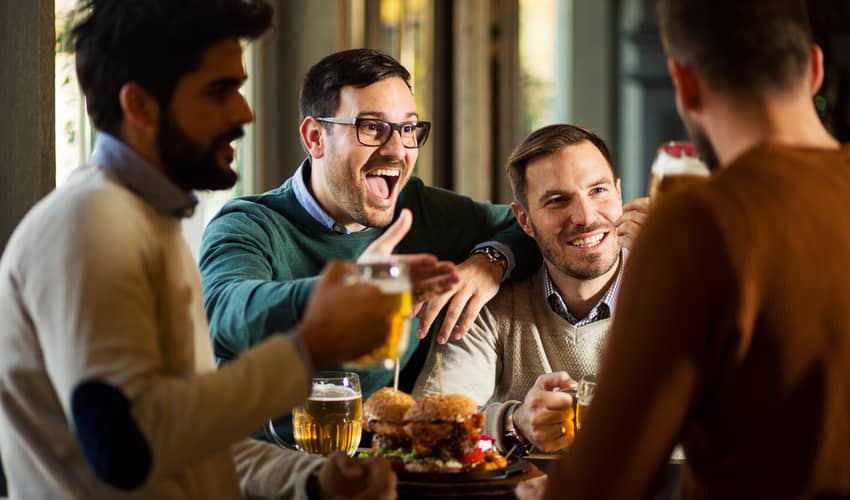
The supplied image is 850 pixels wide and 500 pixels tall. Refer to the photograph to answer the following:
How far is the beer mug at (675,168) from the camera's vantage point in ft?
5.59

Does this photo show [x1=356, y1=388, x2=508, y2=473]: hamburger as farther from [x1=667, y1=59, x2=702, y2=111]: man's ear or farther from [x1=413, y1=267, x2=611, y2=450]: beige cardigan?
[x1=667, y1=59, x2=702, y2=111]: man's ear

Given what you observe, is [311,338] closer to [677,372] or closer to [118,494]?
[118,494]

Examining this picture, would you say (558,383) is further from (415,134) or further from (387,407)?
(415,134)

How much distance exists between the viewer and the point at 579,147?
2842mm

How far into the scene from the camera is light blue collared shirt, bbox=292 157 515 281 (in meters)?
2.75

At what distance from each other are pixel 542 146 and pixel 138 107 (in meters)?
1.55

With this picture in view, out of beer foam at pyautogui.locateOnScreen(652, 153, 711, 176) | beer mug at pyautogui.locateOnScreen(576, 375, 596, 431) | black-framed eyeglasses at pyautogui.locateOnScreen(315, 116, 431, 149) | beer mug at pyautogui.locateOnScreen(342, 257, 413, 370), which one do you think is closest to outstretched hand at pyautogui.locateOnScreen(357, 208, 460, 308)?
beer mug at pyautogui.locateOnScreen(342, 257, 413, 370)

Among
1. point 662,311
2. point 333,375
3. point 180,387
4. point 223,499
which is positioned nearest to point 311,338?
point 180,387

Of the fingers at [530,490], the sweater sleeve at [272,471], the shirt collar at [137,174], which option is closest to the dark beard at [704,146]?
the fingers at [530,490]

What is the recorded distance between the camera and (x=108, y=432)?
49.3 inches

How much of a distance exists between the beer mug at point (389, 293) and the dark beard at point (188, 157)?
0.23 meters

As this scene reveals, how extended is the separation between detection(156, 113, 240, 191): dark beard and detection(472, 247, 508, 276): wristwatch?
49.6 inches

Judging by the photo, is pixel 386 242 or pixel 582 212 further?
pixel 582 212

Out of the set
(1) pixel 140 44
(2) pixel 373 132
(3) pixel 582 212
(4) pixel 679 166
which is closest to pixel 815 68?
(4) pixel 679 166
